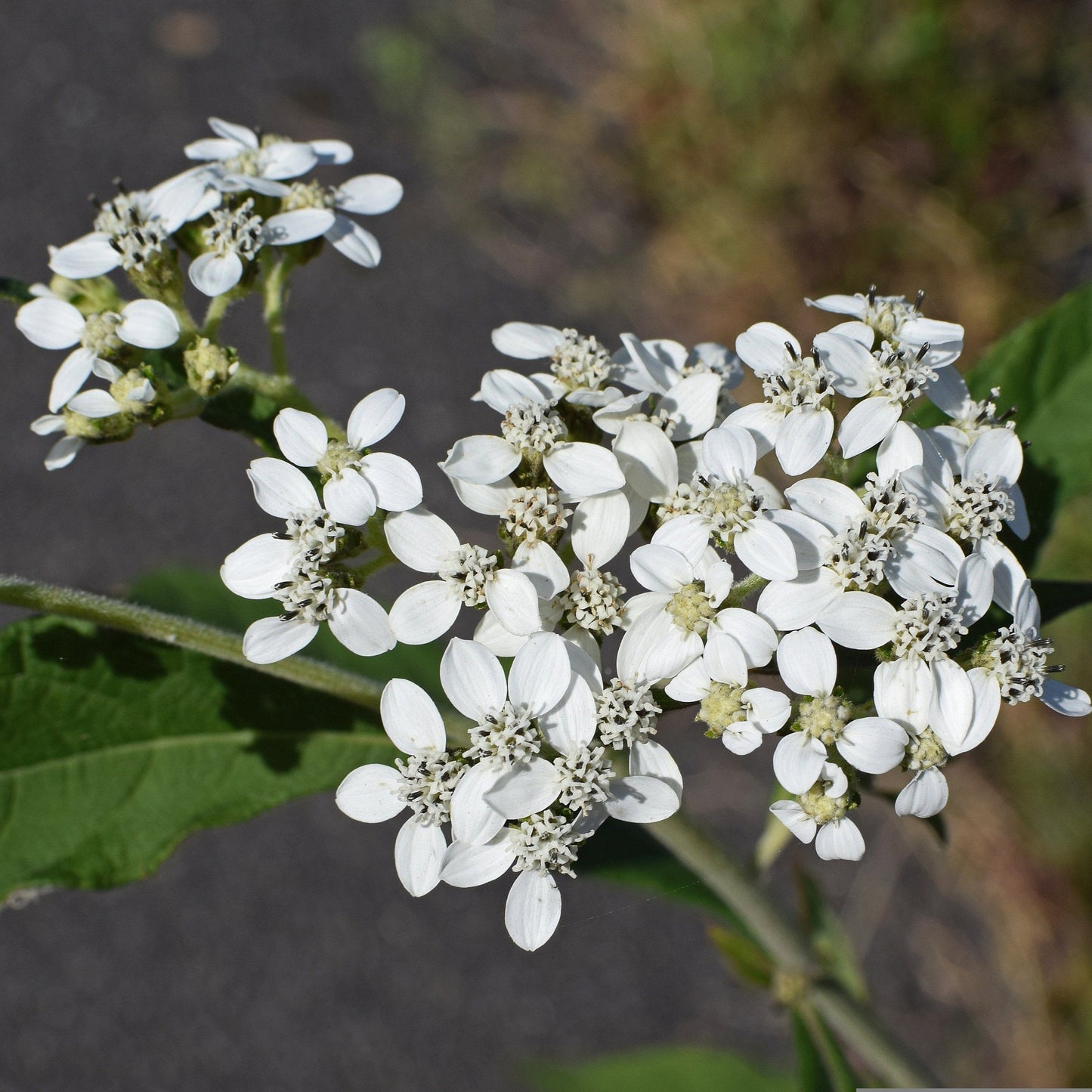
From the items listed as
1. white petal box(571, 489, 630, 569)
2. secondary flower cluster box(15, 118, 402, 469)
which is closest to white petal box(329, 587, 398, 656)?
white petal box(571, 489, 630, 569)

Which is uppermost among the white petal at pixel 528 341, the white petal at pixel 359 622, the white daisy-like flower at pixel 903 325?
the white daisy-like flower at pixel 903 325

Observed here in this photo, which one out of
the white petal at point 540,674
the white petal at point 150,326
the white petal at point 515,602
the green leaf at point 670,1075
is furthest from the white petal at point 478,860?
the green leaf at point 670,1075

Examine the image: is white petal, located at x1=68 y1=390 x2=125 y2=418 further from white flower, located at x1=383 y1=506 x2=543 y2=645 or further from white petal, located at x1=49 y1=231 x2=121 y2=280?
white flower, located at x1=383 y1=506 x2=543 y2=645

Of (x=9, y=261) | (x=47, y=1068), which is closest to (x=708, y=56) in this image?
(x=9, y=261)

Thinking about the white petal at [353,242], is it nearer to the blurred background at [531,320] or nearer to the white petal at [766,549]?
the white petal at [766,549]

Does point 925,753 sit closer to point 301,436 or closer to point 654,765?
point 654,765
